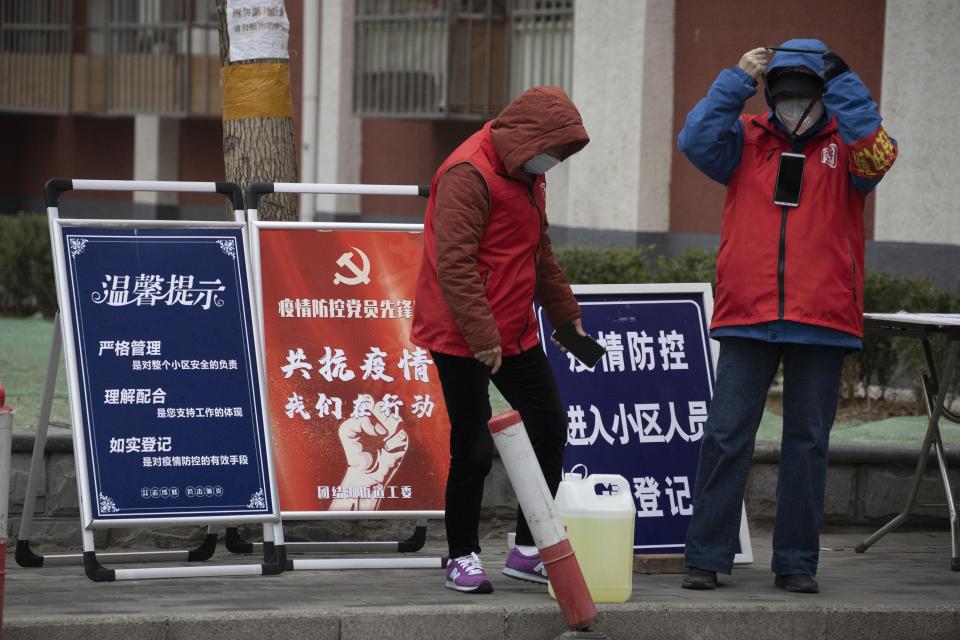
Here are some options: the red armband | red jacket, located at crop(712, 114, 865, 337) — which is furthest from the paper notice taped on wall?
the red armband

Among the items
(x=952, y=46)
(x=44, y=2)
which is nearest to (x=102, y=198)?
(x=44, y=2)

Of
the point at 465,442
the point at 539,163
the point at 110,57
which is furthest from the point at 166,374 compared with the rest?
the point at 110,57

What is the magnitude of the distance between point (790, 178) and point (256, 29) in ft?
8.46

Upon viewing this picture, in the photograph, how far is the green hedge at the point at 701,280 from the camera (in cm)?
978

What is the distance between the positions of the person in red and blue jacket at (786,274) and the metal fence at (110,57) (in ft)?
57.0

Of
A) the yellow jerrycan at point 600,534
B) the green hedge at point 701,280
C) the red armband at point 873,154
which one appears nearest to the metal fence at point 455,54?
the green hedge at point 701,280

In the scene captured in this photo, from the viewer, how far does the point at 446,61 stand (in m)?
18.5

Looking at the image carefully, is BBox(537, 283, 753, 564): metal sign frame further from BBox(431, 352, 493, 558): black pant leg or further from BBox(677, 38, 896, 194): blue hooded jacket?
BBox(431, 352, 493, 558): black pant leg

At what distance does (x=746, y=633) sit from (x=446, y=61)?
13.6m

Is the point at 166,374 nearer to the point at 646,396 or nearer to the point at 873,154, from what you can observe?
the point at 646,396

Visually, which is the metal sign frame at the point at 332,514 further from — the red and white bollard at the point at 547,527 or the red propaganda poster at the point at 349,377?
the red and white bollard at the point at 547,527

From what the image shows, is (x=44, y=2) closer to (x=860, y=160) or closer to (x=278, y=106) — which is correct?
(x=278, y=106)

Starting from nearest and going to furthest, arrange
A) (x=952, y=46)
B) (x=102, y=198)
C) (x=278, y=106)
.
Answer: (x=278, y=106), (x=952, y=46), (x=102, y=198)

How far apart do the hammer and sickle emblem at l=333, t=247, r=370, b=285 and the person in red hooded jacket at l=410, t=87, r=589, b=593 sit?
0.82m
